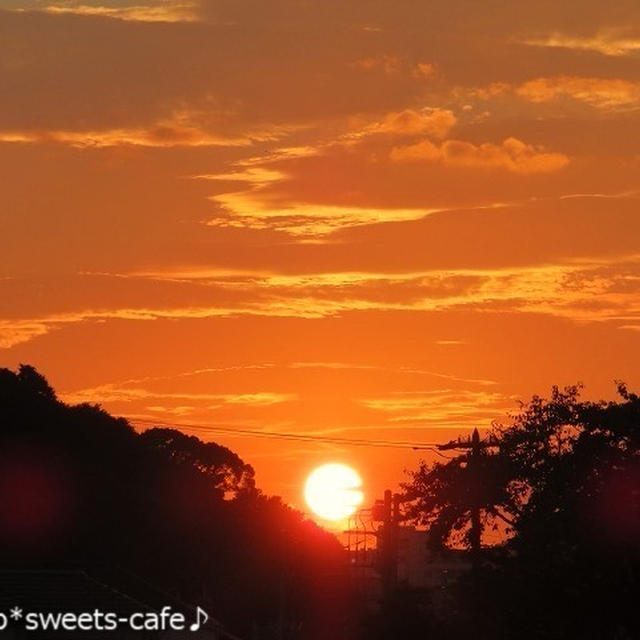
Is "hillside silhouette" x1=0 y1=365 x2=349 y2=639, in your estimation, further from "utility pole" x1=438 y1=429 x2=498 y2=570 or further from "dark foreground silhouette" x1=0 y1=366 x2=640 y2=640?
"utility pole" x1=438 y1=429 x2=498 y2=570

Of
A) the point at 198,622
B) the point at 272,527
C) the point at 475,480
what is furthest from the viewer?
the point at 272,527

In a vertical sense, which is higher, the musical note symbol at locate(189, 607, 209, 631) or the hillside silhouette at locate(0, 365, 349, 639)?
the hillside silhouette at locate(0, 365, 349, 639)

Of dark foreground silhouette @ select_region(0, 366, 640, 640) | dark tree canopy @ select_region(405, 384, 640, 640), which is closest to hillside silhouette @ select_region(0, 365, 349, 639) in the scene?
dark foreground silhouette @ select_region(0, 366, 640, 640)

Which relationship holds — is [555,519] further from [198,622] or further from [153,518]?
[153,518]

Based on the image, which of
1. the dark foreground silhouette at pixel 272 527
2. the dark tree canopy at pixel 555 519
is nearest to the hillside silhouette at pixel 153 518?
the dark foreground silhouette at pixel 272 527

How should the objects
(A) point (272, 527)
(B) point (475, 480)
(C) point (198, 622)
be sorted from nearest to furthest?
(C) point (198, 622)
(B) point (475, 480)
(A) point (272, 527)

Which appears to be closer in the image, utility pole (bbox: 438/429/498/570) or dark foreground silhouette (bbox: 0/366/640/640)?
dark foreground silhouette (bbox: 0/366/640/640)

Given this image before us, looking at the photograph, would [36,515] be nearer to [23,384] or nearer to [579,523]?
[23,384]

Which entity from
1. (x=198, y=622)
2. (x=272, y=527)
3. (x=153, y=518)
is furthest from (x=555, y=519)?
(x=272, y=527)

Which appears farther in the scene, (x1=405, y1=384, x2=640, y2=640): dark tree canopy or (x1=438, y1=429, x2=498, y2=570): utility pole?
(x1=438, y1=429, x2=498, y2=570): utility pole

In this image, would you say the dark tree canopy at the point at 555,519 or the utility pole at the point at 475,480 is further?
the utility pole at the point at 475,480

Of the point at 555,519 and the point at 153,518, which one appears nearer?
the point at 555,519

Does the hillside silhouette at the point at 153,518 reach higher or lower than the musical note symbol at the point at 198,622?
higher

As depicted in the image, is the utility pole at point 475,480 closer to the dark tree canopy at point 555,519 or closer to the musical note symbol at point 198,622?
the dark tree canopy at point 555,519
